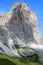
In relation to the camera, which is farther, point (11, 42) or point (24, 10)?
point (24, 10)

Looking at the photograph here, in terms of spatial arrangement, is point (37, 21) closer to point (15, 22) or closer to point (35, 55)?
point (15, 22)

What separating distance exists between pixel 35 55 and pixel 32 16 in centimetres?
1731

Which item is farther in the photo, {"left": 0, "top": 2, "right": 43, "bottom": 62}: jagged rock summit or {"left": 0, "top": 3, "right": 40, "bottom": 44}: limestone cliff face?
{"left": 0, "top": 3, "right": 40, "bottom": 44}: limestone cliff face

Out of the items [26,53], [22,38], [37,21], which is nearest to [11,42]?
[26,53]

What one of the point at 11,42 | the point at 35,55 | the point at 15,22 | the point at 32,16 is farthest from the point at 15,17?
the point at 35,55

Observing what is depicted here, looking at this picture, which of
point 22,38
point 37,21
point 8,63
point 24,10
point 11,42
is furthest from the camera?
point 37,21

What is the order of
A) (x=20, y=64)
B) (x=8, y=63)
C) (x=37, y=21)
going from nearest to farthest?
(x=8, y=63), (x=20, y=64), (x=37, y=21)

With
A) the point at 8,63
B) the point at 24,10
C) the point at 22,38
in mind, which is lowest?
the point at 8,63

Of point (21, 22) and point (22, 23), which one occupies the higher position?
point (21, 22)

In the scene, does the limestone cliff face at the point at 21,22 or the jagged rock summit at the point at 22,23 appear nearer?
the jagged rock summit at the point at 22,23

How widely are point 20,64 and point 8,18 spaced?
108 feet

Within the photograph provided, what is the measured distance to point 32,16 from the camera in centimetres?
4816

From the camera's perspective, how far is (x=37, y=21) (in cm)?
4978

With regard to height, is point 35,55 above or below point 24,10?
below
